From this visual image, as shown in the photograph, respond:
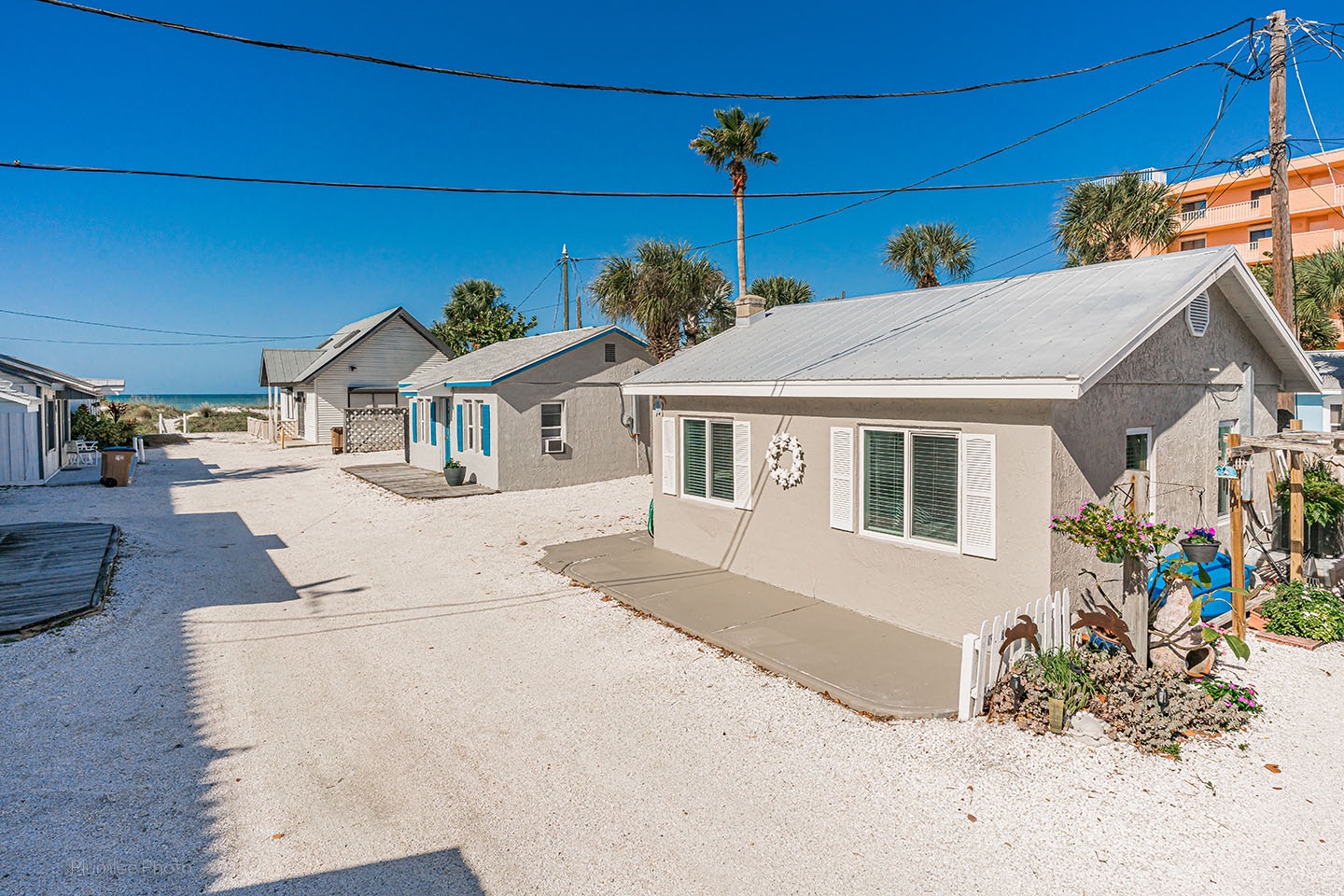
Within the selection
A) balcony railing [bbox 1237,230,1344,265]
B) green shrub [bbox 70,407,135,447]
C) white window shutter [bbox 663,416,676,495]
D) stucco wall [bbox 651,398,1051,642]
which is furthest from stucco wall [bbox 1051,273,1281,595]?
balcony railing [bbox 1237,230,1344,265]

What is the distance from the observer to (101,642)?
24.5ft

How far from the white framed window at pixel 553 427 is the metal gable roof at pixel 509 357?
4.36ft

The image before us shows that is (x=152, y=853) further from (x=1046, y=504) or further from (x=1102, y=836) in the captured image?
(x=1046, y=504)

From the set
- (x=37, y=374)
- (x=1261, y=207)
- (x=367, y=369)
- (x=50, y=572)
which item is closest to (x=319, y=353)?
(x=367, y=369)

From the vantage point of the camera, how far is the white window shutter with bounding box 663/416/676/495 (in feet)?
35.9

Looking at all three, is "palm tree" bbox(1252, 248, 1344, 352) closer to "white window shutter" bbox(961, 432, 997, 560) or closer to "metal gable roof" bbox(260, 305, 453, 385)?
"white window shutter" bbox(961, 432, 997, 560)

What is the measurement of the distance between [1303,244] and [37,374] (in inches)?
2069

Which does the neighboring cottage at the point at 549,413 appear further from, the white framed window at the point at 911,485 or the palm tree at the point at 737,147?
the white framed window at the point at 911,485

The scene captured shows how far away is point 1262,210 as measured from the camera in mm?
36938

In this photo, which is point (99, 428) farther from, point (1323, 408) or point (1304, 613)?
point (1323, 408)

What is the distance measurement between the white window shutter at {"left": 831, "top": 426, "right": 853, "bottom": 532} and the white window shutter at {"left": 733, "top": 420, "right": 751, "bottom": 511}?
155cm

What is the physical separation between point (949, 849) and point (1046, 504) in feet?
10.8

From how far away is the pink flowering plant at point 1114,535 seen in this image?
568cm

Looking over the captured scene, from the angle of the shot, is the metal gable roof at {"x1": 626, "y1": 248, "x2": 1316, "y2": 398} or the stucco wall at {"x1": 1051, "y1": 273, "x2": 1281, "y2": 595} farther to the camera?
the stucco wall at {"x1": 1051, "y1": 273, "x2": 1281, "y2": 595}
